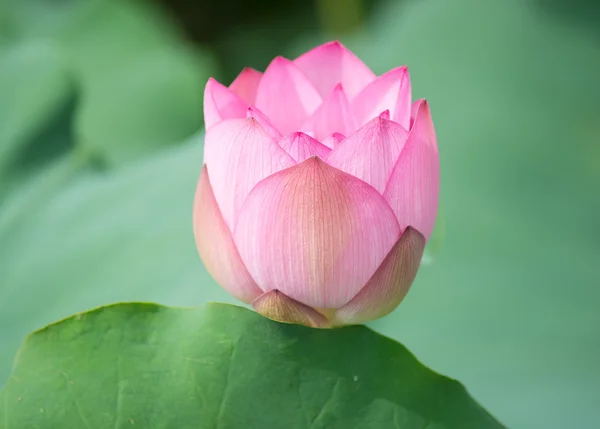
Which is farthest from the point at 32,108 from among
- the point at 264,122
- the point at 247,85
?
the point at 264,122

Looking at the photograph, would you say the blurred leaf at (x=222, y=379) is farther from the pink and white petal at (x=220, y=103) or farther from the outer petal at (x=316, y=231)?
the pink and white petal at (x=220, y=103)

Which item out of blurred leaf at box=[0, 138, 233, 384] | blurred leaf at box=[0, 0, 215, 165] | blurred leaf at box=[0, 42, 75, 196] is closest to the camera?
blurred leaf at box=[0, 138, 233, 384]

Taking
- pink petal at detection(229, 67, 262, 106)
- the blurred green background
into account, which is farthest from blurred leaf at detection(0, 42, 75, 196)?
pink petal at detection(229, 67, 262, 106)

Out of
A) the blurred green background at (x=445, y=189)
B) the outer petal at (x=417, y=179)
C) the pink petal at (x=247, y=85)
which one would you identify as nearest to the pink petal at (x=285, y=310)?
the outer petal at (x=417, y=179)

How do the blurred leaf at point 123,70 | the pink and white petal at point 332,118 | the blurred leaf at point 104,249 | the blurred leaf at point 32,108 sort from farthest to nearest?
the blurred leaf at point 123,70 → the blurred leaf at point 32,108 → the blurred leaf at point 104,249 → the pink and white petal at point 332,118

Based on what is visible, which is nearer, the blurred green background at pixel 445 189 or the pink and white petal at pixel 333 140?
the pink and white petal at pixel 333 140

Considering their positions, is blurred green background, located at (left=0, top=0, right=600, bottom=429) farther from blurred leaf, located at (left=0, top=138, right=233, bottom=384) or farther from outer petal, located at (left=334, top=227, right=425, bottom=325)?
outer petal, located at (left=334, top=227, right=425, bottom=325)
